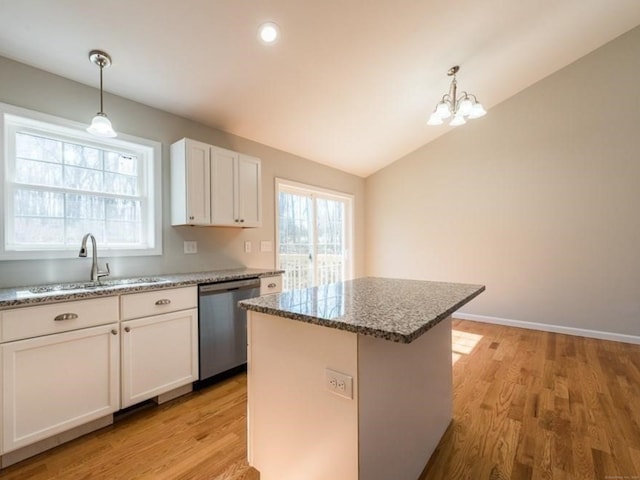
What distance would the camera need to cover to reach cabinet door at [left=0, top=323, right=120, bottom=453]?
60.7 inches

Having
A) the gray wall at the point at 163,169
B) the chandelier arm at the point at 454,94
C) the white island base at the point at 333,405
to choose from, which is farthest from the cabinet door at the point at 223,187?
the chandelier arm at the point at 454,94

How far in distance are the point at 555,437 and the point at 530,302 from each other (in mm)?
2488

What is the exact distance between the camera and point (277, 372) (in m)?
1.32

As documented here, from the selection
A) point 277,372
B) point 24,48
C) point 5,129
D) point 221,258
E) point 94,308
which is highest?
point 24,48

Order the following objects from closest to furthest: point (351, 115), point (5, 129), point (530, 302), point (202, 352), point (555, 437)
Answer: point (555, 437), point (5, 129), point (202, 352), point (351, 115), point (530, 302)

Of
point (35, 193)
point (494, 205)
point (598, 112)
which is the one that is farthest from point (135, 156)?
point (598, 112)

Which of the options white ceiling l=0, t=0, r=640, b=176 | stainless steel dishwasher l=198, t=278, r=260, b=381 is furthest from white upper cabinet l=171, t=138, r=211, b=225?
stainless steel dishwasher l=198, t=278, r=260, b=381

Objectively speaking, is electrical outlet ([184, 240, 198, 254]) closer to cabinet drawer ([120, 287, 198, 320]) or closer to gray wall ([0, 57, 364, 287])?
gray wall ([0, 57, 364, 287])

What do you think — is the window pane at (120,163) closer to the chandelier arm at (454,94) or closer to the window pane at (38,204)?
the window pane at (38,204)

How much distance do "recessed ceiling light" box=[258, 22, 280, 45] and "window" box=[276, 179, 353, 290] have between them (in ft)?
5.70

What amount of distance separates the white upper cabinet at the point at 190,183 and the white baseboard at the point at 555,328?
384 cm

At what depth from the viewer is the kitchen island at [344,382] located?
1.05 metres

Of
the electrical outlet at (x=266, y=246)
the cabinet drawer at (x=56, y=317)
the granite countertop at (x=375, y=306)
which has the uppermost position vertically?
the electrical outlet at (x=266, y=246)

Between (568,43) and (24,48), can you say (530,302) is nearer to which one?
(568,43)
